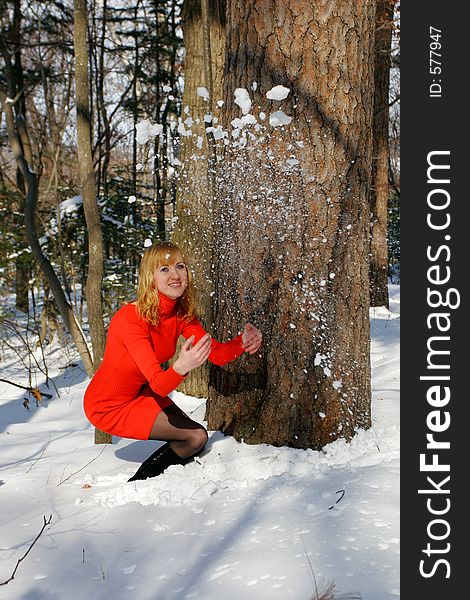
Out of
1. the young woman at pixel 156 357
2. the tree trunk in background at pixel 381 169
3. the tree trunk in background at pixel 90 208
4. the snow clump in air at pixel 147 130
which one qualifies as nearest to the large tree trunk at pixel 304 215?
the young woman at pixel 156 357

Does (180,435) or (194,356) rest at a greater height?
(194,356)

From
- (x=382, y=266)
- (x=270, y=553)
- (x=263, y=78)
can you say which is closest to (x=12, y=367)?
(x=382, y=266)

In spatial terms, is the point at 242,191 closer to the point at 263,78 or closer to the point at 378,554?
the point at 263,78

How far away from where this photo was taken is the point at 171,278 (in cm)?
278

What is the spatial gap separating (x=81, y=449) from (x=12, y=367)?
472cm

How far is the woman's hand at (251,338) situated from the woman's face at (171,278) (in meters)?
0.38

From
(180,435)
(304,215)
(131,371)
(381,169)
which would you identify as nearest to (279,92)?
(304,215)

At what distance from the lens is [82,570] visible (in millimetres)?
1961

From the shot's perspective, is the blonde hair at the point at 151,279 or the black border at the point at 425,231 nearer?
the black border at the point at 425,231

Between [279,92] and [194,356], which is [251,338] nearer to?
[194,356]

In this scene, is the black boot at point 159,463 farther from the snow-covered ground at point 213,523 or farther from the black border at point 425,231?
the black border at point 425,231

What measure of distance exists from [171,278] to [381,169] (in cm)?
621

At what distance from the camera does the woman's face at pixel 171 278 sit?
2771mm

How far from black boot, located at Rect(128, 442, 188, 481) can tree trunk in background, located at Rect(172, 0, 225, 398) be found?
4.96 feet
